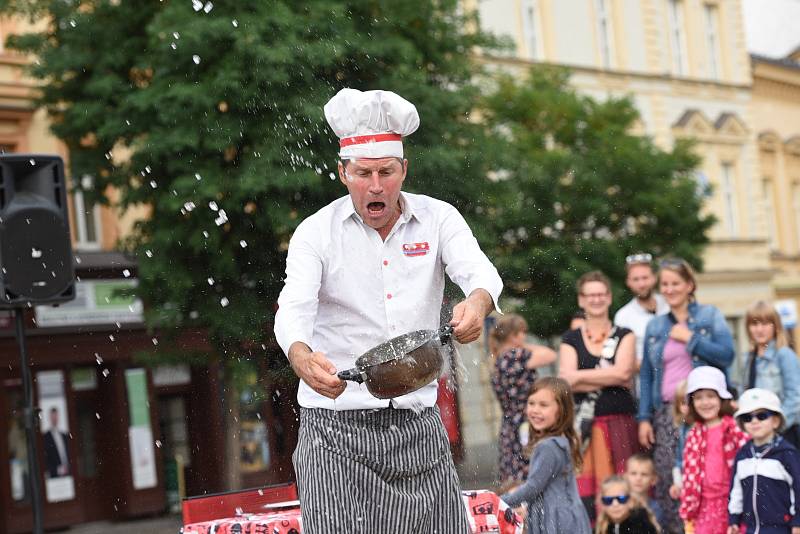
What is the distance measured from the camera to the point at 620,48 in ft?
121

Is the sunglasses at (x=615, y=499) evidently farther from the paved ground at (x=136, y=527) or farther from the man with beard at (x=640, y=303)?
the paved ground at (x=136, y=527)

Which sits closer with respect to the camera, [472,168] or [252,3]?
[252,3]

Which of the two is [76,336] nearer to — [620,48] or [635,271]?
[635,271]

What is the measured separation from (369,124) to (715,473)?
492cm

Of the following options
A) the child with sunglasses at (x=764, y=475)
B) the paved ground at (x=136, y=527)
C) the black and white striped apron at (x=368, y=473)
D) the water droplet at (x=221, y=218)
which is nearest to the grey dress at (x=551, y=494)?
the child with sunglasses at (x=764, y=475)

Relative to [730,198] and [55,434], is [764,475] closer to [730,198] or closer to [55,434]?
[55,434]

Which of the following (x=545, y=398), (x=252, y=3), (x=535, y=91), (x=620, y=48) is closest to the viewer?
(x=545, y=398)

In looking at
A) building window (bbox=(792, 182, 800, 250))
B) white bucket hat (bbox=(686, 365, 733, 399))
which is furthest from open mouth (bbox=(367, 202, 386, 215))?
building window (bbox=(792, 182, 800, 250))

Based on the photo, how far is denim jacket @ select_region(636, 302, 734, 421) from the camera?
9148 millimetres

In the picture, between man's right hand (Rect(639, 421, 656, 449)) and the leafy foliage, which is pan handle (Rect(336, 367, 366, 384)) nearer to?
man's right hand (Rect(639, 421, 656, 449))

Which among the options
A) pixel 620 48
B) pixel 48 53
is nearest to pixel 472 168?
pixel 48 53

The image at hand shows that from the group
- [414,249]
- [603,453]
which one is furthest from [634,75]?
[414,249]

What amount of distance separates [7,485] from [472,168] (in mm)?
9951

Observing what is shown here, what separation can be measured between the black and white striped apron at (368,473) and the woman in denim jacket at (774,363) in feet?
18.8
